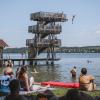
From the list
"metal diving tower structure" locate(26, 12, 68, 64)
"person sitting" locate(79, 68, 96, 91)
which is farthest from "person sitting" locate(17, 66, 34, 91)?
"metal diving tower structure" locate(26, 12, 68, 64)

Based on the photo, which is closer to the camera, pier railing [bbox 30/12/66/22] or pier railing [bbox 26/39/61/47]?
pier railing [bbox 30/12/66/22]

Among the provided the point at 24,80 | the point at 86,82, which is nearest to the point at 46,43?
the point at 86,82

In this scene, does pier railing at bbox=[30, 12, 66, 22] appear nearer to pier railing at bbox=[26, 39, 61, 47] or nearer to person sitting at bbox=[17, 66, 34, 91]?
pier railing at bbox=[26, 39, 61, 47]

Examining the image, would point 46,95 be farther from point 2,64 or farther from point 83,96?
point 2,64

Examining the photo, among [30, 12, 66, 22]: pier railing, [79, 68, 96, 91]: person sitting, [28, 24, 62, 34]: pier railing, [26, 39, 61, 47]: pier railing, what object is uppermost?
[30, 12, 66, 22]: pier railing

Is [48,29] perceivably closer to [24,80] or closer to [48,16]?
[48,16]

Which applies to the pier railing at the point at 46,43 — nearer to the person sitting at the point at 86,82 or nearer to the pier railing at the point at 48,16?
the pier railing at the point at 48,16

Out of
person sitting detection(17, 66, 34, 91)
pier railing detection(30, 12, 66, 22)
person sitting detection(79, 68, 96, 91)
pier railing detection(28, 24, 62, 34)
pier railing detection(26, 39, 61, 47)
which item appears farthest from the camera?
pier railing detection(26, 39, 61, 47)

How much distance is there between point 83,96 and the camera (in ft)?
23.7

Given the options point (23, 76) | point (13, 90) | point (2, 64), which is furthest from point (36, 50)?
point (13, 90)

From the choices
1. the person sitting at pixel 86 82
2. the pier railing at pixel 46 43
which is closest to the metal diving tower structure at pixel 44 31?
the pier railing at pixel 46 43

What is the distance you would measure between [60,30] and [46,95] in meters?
58.0

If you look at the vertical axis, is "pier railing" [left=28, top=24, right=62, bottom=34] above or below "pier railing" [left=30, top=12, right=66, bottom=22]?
below

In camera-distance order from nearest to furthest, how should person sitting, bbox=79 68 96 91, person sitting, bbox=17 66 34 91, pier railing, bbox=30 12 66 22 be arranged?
person sitting, bbox=17 66 34 91
person sitting, bbox=79 68 96 91
pier railing, bbox=30 12 66 22
